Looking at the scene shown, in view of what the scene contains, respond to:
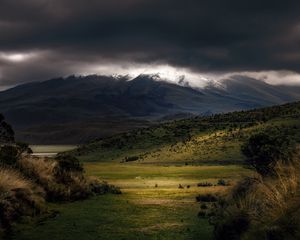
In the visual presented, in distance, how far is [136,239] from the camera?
19000 mm

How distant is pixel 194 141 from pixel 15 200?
254 feet

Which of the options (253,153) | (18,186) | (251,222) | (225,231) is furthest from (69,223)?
(253,153)

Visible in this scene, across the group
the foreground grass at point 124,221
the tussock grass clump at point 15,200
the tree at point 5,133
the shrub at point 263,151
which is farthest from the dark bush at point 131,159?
the tussock grass clump at point 15,200

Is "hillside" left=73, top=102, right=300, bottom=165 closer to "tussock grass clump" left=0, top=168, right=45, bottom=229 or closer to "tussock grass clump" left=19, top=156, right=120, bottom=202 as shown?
"tussock grass clump" left=19, top=156, right=120, bottom=202

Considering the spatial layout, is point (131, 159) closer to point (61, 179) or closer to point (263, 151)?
point (61, 179)

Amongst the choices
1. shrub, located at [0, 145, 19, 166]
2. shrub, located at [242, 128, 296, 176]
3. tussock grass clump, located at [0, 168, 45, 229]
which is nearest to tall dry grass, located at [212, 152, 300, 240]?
tussock grass clump, located at [0, 168, 45, 229]

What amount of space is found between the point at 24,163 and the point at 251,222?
19237 mm

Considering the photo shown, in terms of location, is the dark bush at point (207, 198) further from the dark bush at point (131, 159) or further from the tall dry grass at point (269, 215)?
the dark bush at point (131, 159)

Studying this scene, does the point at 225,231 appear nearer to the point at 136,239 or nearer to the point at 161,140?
the point at 136,239

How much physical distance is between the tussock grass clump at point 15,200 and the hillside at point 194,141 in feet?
182

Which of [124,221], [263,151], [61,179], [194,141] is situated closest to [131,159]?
[194,141]

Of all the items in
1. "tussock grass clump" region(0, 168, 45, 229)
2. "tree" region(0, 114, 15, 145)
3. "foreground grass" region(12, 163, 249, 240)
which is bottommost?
"foreground grass" region(12, 163, 249, 240)

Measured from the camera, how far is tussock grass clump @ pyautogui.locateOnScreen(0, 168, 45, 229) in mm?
22078

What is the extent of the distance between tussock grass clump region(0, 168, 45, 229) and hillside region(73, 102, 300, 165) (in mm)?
55463
